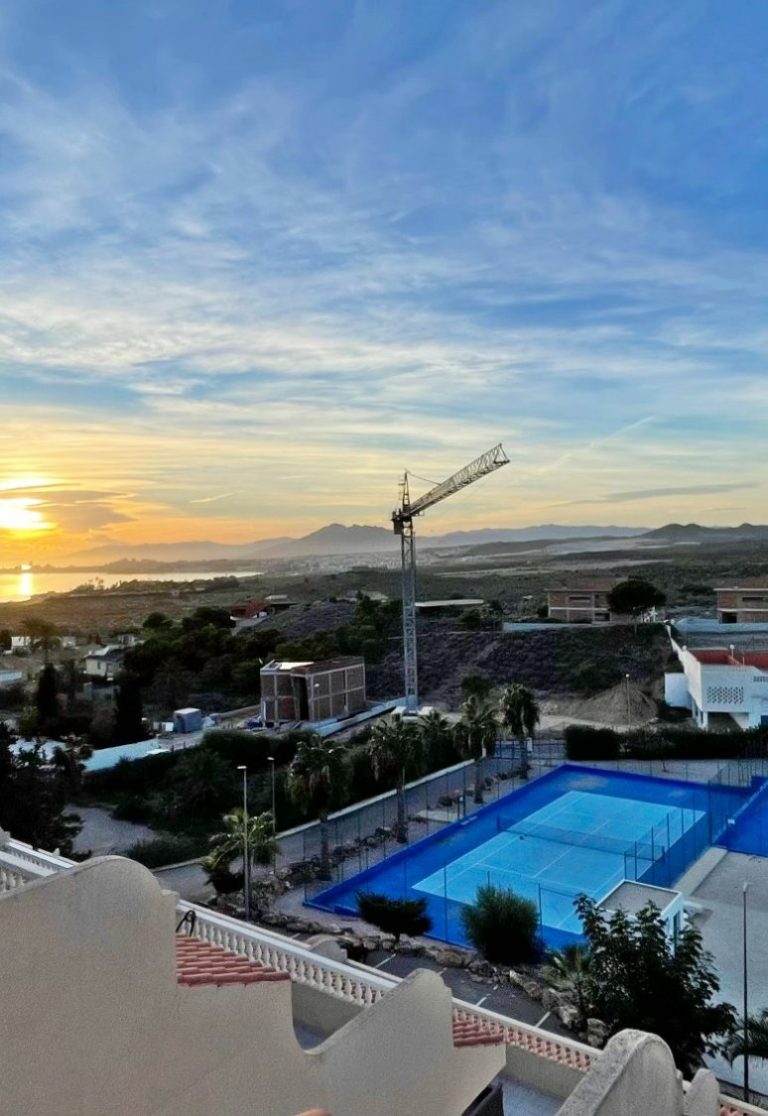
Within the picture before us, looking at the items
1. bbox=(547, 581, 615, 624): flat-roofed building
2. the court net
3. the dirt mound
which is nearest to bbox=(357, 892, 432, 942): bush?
the court net

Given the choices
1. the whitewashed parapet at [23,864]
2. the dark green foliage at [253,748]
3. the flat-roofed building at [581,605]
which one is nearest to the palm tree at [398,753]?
the dark green foliage at [253,748]

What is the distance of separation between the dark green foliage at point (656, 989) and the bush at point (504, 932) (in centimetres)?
381

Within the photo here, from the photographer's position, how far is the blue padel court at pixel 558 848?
18.5 metres

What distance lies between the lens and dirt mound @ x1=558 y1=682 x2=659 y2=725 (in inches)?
1478

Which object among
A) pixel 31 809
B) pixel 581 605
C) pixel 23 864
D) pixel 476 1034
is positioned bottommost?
pixel 31 809

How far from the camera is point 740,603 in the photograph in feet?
180

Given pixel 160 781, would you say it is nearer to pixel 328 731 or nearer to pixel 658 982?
pixel 328 731

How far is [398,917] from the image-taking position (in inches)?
627

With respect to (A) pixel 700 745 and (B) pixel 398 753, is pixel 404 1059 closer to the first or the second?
(B) pixel 398 753

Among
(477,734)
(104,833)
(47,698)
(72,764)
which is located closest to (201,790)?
(104,833)

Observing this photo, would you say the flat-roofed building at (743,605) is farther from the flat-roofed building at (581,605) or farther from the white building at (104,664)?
the white building at (104,664)

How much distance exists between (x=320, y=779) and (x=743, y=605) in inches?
1691

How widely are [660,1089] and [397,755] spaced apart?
17.5m

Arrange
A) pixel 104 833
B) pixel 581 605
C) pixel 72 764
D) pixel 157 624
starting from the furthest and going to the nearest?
pixel 157 624
pixel 581 605
pixel 72 764
pixel 104 833
